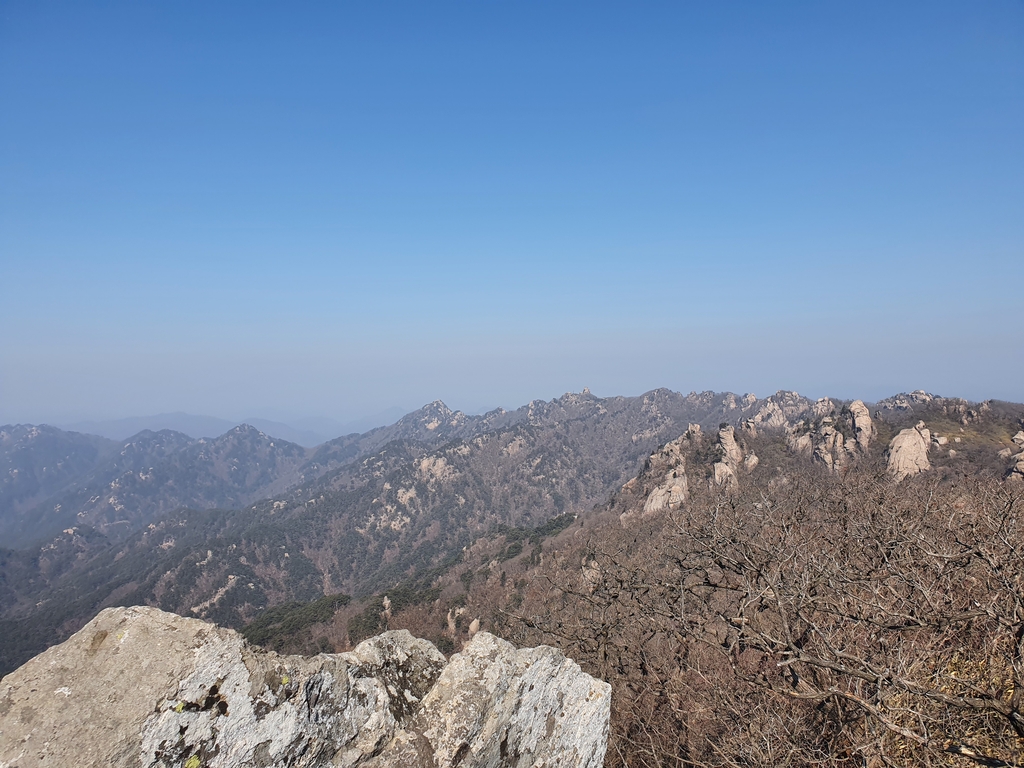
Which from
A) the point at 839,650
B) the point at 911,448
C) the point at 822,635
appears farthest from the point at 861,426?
the point at 822,635

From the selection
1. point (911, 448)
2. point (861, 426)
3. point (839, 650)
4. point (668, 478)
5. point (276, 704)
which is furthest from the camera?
point (668, 478)

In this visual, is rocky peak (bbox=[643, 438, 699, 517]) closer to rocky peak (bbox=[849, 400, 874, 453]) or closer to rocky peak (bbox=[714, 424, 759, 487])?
rocky peak (bbox=[714, 424, 759, 487])

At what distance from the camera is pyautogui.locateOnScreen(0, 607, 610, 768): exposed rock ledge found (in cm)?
473

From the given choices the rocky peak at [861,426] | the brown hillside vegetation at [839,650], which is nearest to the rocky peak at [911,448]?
the rocky peak at [861,426]

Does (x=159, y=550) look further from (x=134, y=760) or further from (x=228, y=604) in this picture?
(x=134, y=760)

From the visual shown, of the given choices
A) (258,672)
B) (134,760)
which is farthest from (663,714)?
(134,760)

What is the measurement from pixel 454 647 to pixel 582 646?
46.3 meters

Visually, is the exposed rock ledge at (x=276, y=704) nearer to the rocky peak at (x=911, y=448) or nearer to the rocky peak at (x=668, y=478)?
the rocky peak at (x=668, y=478)

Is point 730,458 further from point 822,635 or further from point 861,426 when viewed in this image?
point 822,635

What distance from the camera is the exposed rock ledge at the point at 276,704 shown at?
4734 mm

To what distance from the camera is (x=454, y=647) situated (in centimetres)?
5666

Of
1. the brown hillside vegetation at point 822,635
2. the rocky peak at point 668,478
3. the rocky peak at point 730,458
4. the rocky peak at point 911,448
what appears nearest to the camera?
the brown hillside vegetation at point 822,635

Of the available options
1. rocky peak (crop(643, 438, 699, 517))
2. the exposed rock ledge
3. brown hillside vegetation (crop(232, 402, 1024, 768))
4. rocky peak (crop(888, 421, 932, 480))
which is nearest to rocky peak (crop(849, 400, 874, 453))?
rocky peak (crop(888, 421, 932, 480))

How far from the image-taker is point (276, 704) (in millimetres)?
5844
